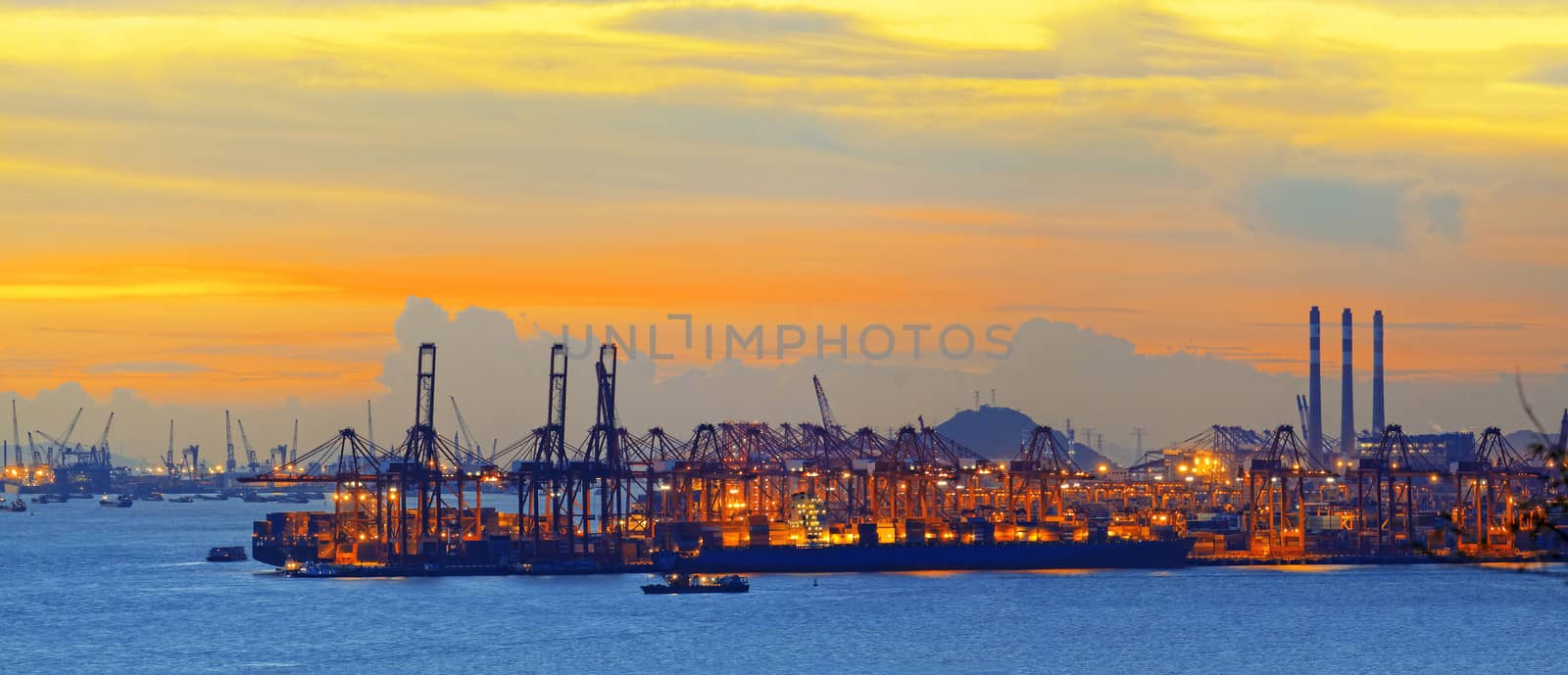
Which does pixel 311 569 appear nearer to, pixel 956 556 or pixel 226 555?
pixel 226 555

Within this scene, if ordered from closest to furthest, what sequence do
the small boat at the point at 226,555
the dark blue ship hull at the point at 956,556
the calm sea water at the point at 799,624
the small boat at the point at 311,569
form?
the calm sea water at the point at 799,624, the small boat at the point at 311,569, the dark blue ship hull at the point at 956,556, the small boat at the point at 226,555

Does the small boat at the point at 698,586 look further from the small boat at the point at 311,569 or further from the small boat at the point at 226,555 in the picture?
the small boat at the point at 226,555

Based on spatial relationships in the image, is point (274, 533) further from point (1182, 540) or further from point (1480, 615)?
point (1480, 615)

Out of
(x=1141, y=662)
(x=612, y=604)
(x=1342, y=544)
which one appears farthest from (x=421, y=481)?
(x=1342, y=544)

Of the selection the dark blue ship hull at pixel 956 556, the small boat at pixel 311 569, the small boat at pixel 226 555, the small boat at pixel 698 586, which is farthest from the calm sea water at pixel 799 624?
the small boat at pixel 226 555

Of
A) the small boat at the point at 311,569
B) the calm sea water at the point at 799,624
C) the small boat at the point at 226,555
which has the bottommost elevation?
the calm sea water at the point at 799,624

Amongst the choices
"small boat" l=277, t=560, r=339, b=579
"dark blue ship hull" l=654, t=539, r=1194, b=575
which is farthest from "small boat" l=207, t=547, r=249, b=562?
"dark blue ship hull" l=654, t=539, r=1194, b=575

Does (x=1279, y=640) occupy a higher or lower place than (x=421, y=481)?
lower
